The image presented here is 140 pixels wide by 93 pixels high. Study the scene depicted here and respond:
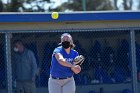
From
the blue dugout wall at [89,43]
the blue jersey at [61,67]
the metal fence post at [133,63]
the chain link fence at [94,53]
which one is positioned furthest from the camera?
the chain link fence at [94,53]

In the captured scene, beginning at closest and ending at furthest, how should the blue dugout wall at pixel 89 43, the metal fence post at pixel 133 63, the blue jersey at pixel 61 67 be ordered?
the blue jersey at pixel 61 67 → the blue dugout wall at pixel 89 43 → the metal fence post at pixel 133 63

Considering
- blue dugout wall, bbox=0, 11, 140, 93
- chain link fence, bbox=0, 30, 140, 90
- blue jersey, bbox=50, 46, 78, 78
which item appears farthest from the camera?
chain link fence, bbox=0, 30, 140, 90

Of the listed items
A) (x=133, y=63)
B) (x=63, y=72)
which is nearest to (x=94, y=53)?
(x=133, y=63)

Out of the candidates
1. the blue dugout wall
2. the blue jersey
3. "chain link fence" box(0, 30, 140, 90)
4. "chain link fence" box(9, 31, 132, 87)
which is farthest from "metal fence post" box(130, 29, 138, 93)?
the blue jersey

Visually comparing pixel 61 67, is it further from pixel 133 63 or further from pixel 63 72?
pixel 133 63

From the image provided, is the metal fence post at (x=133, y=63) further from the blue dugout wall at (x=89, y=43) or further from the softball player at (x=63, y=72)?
the softball player at (x=63, y=72)

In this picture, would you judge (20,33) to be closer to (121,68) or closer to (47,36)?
(47,36)

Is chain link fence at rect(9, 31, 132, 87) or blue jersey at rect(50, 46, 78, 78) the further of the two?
chain link fence at rect(9, 31, 132, 87)

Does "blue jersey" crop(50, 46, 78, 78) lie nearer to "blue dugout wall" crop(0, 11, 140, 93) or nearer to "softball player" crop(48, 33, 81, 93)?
"softball player" crop(48, 33, 81, 93)

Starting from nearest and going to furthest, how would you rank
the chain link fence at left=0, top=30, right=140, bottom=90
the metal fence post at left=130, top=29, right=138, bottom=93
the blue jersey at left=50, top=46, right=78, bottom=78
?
the blue jersey at left=50, top=46, right=78, bottom=78
the metal fence post at left=130, top=29, right=138, bottom=93
the chain link fence at left=0, top=30, right=140, bottom=90

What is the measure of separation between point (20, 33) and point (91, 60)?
2.08m

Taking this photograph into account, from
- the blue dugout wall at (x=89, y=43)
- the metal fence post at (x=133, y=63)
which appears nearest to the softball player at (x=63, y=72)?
the blue dugout wall at (x=89, y=43)

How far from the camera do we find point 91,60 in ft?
41.2

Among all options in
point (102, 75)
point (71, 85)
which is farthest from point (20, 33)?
point (71, 85)
